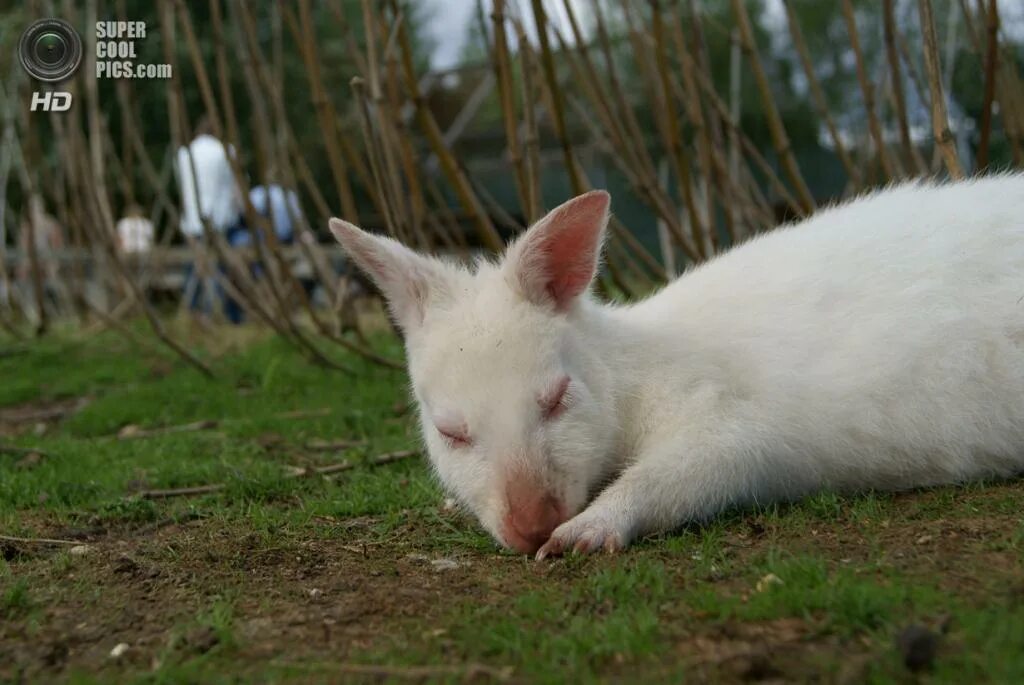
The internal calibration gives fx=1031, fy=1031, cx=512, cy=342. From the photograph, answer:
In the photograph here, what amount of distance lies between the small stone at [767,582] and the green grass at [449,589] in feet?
0.04

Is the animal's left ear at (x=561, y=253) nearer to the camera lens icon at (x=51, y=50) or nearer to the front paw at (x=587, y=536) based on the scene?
the front paw at (x=587, y=536)

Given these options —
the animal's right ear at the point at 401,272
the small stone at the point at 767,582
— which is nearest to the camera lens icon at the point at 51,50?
the animal's right ear at the point at 401,272

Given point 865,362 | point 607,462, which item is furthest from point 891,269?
point 607,462

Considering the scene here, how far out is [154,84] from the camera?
1795 cm

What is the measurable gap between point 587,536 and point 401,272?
1.09m

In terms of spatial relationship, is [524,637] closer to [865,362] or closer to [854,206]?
[865,362]

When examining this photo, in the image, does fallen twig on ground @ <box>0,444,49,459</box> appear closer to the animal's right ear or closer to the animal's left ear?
the animal's right ear

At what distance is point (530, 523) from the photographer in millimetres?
2785

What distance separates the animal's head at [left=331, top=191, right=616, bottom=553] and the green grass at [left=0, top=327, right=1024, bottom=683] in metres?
0.22

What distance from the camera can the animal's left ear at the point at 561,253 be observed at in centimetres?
311

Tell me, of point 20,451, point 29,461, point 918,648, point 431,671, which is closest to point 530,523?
point 431,671

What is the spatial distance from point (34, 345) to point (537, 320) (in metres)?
7.00

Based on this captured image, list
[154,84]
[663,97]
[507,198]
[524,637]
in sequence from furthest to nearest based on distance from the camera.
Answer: [154,84]
[507,198]
[663,97]
[524,637]

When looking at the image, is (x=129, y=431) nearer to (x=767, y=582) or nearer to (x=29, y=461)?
(x=29, y=461)
